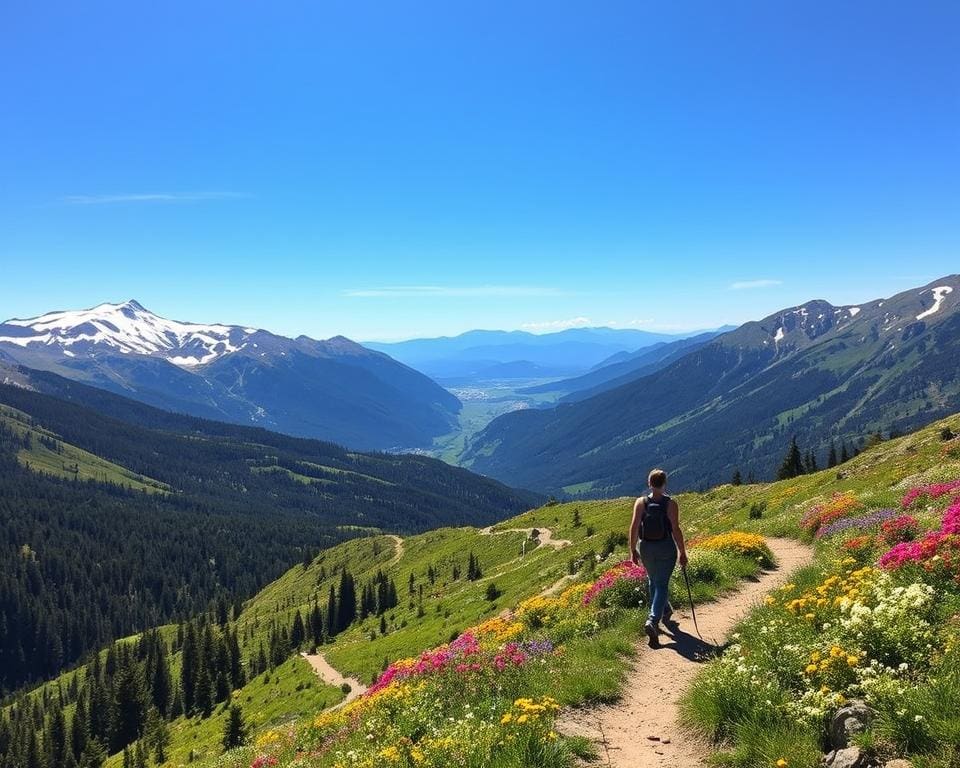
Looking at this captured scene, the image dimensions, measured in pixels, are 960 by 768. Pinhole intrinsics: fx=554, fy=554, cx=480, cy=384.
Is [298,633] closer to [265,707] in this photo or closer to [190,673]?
[190,673]

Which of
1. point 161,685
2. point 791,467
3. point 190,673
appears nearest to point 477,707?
point 791,467

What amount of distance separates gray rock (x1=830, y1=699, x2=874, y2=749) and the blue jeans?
6.45 m

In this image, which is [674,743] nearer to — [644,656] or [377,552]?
[644,656]

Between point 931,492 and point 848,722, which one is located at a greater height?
point 848,722

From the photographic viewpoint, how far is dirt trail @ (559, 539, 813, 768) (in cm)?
965

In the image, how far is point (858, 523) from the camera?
21.6m

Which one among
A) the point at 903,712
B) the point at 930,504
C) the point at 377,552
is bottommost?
the point at 377,552

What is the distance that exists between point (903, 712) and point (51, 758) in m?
164

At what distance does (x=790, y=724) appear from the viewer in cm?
863

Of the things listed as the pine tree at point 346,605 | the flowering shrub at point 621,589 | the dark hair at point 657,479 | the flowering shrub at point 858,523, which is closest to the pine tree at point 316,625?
the pine tree at point 346,605

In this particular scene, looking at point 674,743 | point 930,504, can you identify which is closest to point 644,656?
point 674,743

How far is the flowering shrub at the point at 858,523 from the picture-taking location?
803 inches

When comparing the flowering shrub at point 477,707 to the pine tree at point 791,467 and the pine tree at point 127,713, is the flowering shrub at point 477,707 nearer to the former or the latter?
the pine tree at point 791,467

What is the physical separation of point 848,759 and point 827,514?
21828mm
